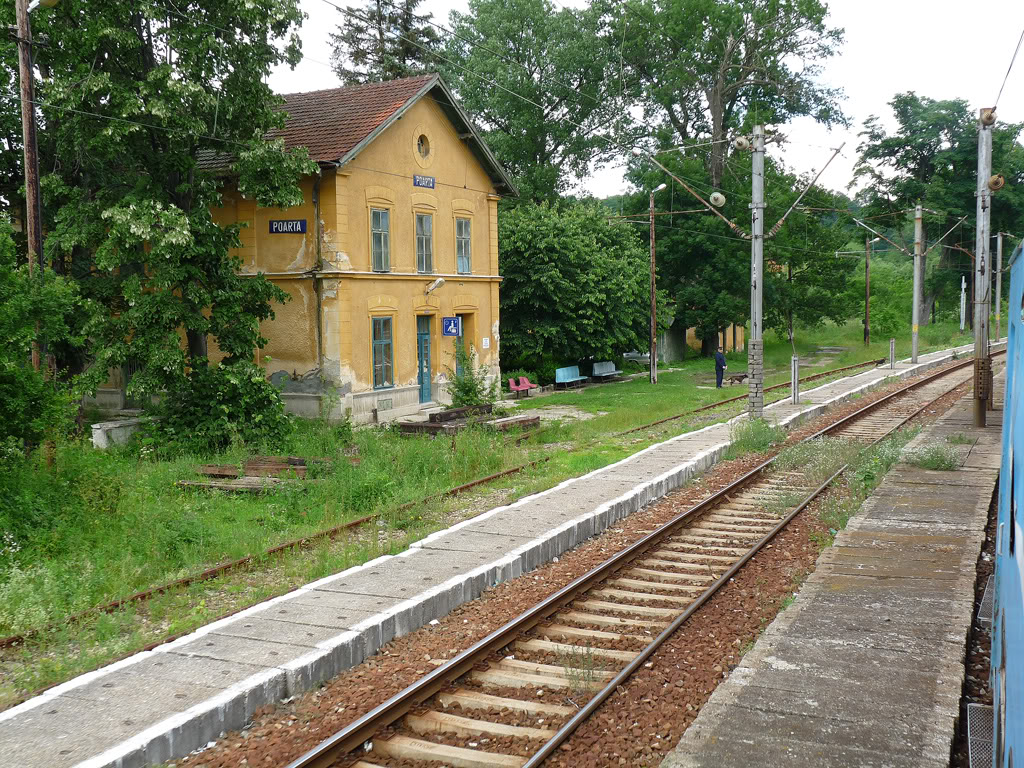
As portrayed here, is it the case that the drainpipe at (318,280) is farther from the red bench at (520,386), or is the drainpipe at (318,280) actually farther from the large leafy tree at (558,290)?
the large leafy tree at (558,290)

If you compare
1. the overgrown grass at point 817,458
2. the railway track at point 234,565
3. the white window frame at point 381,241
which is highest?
the white window frame at point 381,241

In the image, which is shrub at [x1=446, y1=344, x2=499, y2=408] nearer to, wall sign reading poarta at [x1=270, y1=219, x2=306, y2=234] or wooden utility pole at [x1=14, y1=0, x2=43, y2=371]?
wall sign reading poarta at [x1=270, y1=219, x2=306, y2=234]

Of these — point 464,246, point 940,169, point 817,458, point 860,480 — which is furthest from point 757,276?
point 940,169

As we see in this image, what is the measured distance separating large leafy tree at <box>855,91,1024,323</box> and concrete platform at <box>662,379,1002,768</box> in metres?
52.5

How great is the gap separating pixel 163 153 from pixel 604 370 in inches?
828

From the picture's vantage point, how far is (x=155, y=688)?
6574mm

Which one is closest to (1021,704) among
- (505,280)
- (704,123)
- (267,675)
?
(267,675)

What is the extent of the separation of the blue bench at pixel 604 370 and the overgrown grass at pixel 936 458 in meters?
19.9

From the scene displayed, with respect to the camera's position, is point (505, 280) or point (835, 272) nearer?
point (505, 280)

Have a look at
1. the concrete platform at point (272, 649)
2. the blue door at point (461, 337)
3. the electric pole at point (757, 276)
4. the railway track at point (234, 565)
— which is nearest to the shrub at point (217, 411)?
the railway track at point (234, 565)

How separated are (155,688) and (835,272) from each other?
1686 inches

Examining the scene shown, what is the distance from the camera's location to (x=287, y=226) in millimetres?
23203

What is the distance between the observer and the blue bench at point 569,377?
109ft

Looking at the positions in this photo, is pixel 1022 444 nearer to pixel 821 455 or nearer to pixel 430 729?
pixel 430 729
